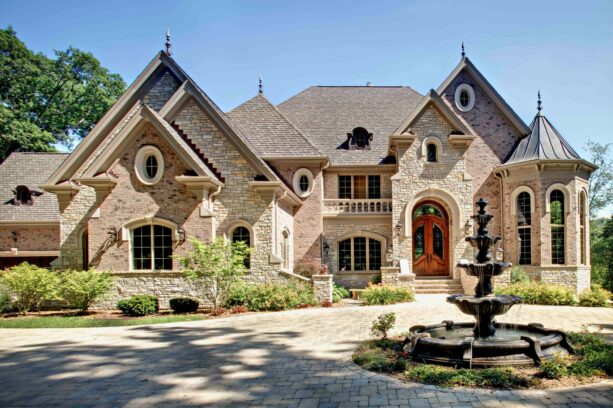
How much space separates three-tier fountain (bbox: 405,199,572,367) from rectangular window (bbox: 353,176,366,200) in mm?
12785

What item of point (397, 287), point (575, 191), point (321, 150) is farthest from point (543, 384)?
point (321, 150)

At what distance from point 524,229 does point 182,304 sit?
15878 millimetres

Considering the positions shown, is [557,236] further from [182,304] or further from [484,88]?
[182,304]

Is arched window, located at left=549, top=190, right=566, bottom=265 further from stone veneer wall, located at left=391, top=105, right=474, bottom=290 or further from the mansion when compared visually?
stone veneer wall, located at left=391, top=105, right=474, bottom=290

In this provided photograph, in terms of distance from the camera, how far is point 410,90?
2673cm

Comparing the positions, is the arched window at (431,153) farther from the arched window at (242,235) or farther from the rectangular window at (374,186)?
the arched window at (242,235)

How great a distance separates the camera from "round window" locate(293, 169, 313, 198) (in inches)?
820

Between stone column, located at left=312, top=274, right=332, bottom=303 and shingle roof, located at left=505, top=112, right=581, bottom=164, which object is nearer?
stone column, located at left=312, top=274, right=332, bottom=303

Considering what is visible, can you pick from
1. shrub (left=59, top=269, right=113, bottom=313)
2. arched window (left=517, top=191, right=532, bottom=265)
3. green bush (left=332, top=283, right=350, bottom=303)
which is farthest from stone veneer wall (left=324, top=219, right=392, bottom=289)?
shrub (left=59, top=269, right=113, bottom=313)

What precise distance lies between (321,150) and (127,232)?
11109mm

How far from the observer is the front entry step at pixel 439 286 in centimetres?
1873

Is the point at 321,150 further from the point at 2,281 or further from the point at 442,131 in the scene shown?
the point at 2,281

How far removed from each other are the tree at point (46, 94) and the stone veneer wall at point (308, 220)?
23.6 m

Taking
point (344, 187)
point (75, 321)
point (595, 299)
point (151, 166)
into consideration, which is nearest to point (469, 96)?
point (344, 187)
